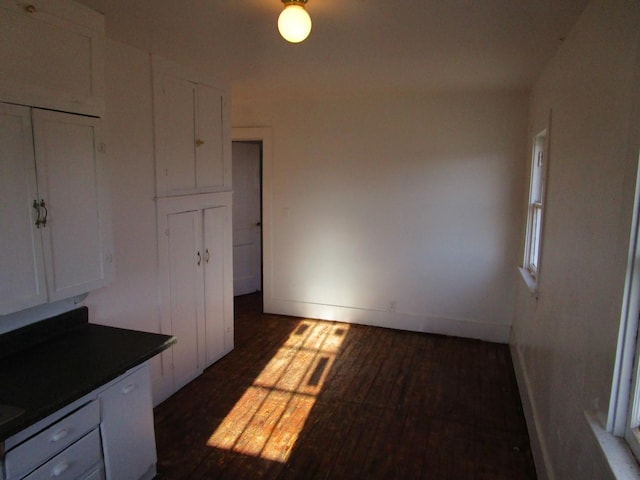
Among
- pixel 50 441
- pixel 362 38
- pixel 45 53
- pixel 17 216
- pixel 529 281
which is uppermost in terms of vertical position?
pixel 362 38

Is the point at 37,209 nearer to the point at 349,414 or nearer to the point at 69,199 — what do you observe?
the point at 69,199

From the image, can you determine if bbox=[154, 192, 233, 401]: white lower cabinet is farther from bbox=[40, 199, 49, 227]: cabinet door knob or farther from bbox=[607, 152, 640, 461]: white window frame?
bbox=[607, 152, 640, 461]: white window frame

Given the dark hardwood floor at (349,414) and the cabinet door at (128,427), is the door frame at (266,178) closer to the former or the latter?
the dark hardwood floor at (349,414)

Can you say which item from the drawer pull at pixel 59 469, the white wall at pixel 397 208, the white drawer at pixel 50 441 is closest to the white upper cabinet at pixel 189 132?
the white wall at pixel 397 208

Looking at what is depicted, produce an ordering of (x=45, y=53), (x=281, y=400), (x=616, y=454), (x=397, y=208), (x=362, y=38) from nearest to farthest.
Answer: (x=616, y=454) → (x=45, y=53) → (x=362, y=38) → (x=281, y=400) → (x=397, y=208)

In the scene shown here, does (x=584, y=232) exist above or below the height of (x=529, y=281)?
above

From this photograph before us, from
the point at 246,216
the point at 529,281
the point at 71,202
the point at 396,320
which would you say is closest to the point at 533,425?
the point at 529,281

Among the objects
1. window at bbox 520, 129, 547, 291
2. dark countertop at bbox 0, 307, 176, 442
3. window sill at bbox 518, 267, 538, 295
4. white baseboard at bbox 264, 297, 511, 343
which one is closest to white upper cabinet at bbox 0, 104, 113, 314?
dark countertop at bbox 0, 307, 176, 442

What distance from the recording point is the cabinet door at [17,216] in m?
1.84

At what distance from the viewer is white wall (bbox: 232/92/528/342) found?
4324mm

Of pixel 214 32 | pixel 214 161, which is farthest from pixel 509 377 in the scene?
pixel 214 32

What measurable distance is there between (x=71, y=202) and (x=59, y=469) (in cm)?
118

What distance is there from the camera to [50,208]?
6.70 ft

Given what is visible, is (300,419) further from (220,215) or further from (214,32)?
(214,32)
